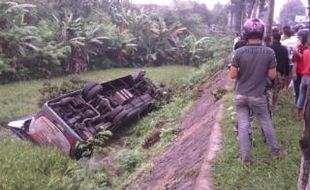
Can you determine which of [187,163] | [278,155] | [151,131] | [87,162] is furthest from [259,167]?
[151,131]

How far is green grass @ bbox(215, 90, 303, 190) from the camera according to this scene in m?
5.75

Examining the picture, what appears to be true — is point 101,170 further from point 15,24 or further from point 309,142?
point 15,24

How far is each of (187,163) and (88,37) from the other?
18.8 meters

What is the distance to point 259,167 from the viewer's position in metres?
6.16

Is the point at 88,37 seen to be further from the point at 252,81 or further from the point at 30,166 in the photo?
the point at 252,81

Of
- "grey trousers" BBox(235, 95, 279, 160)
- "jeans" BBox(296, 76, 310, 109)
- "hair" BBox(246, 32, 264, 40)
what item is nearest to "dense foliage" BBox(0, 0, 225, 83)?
"jeans" BBox(296, 76, 310, 109)

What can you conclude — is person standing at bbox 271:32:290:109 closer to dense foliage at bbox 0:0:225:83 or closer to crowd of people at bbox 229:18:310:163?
crowd of people at bbox 229:18:310:163

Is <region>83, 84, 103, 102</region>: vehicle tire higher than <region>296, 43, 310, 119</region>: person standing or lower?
lower

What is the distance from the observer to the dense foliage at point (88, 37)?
69.1ft

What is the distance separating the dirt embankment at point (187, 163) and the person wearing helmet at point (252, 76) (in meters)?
0.65

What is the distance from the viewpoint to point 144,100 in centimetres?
1570

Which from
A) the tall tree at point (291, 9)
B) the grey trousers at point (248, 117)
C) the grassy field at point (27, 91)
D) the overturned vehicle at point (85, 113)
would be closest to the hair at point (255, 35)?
the grey trousers at point (248, 117)

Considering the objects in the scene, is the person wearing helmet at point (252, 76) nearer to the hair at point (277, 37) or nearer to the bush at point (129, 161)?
the hair at point (277, 37)

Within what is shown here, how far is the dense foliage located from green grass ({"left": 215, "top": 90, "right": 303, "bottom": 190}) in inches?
537
